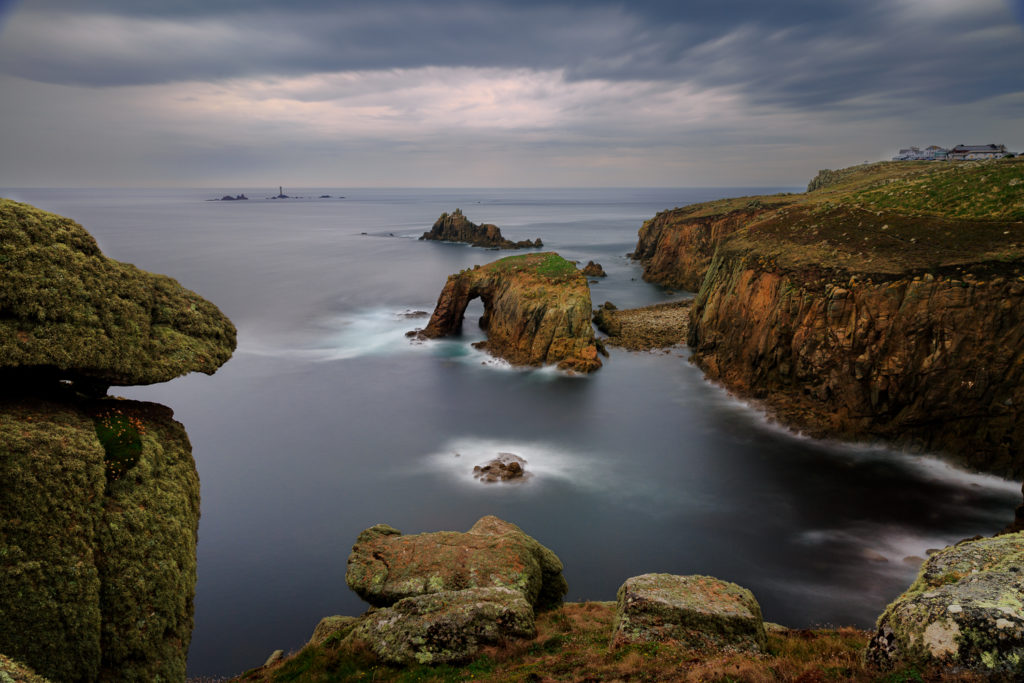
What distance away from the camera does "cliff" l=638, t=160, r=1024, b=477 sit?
28156mm

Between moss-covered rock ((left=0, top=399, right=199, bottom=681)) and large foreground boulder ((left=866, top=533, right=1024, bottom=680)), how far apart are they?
14147 millimetres

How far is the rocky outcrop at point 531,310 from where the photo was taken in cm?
4728

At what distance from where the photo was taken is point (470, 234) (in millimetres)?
141125

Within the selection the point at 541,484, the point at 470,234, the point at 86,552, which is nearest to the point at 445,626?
the point at 86,552

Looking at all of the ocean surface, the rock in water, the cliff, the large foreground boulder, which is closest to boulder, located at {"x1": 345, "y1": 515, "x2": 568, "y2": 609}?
the ocean surface

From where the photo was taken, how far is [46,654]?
958 centimetres

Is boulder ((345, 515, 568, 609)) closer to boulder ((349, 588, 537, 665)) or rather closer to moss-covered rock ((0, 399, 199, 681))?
boulder ((349, 588, 537, 665))

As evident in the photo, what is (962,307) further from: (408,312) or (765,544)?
(408,312)

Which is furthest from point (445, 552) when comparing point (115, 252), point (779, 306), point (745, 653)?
point (115, 252)

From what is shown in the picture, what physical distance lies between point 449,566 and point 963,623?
12846 mm

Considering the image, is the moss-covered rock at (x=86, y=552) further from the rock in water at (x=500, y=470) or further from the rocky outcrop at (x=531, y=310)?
the rocky outcrop at (x=531, y=310)

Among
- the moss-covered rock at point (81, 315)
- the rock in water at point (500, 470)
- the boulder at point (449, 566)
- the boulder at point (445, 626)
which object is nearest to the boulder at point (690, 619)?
the boulder at point (445, 626)

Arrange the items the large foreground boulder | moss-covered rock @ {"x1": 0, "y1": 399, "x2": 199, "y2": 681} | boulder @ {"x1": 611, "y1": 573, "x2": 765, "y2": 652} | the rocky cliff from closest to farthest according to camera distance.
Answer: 1. the large foreground boulder
2. moss-covered rock @ {"x1": 0, "y1": 399, "x2": 199, "y2": 681}
3. the rocky cliff
4. boulder @ {"x1": 611, "y1": 573, "x2": 765, "y2": 652}

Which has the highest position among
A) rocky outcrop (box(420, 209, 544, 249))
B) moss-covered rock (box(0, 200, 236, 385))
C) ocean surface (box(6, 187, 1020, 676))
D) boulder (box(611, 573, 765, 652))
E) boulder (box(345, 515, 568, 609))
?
rocky outcrop (box(420, 209, 544, 249))
